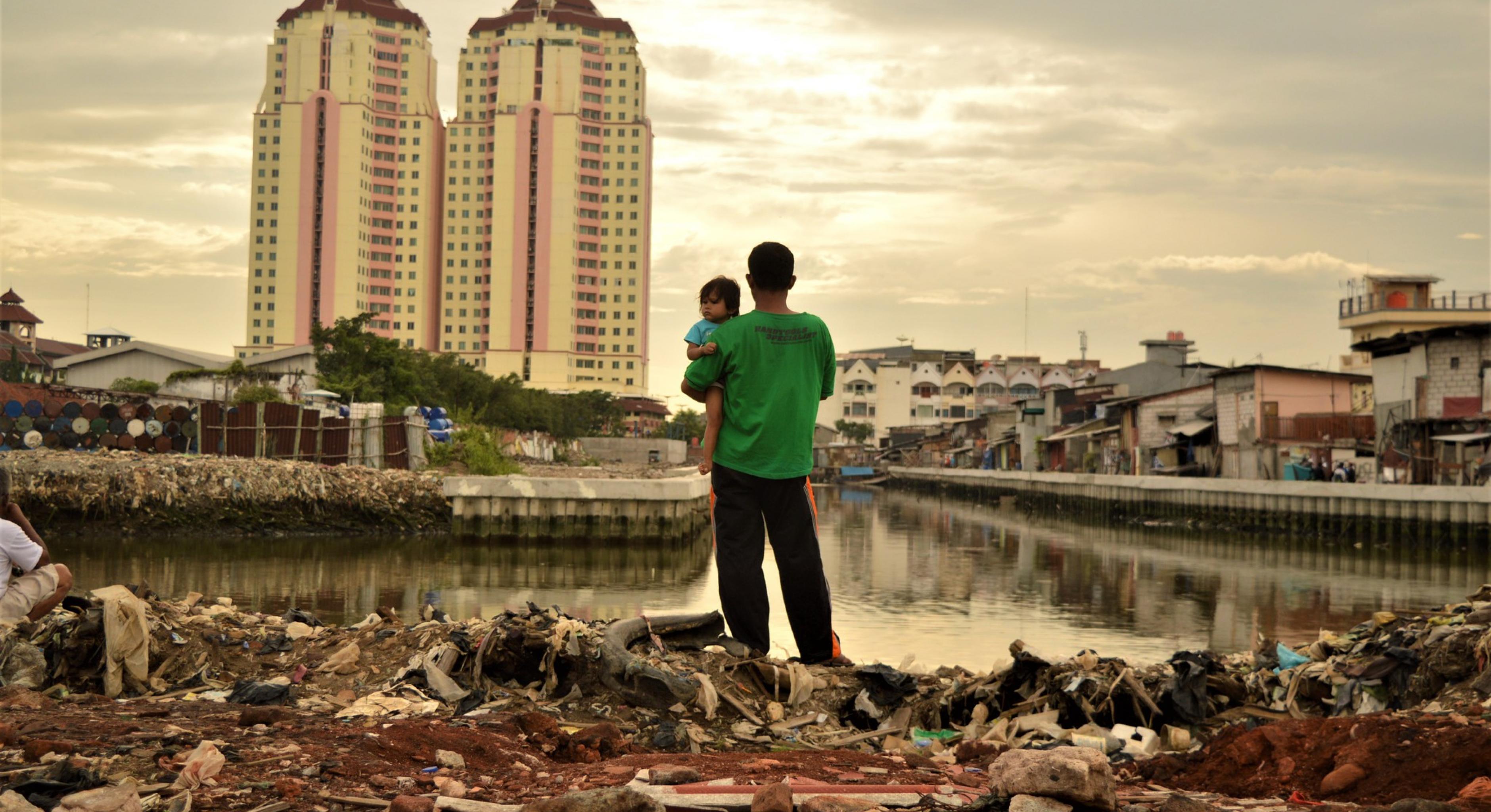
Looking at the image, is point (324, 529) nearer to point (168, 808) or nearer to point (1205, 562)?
point (1205, 562)

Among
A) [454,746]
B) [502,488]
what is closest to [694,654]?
[454,746]

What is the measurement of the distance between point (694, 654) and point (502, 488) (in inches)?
647

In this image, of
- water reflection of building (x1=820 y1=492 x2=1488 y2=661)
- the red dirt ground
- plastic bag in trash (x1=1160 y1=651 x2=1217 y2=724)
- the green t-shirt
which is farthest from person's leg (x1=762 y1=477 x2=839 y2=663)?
water reflection of building (x1=820 y1=492 x2=1488 y2=661)

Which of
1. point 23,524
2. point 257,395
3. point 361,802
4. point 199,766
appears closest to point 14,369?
point 257,395

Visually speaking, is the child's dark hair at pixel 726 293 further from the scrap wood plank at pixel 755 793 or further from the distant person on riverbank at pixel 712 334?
the scrap wood plank at pixel 755 793

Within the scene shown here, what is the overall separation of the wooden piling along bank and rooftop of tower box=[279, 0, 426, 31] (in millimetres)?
99093

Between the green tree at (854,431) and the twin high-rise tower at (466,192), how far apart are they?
27.0m

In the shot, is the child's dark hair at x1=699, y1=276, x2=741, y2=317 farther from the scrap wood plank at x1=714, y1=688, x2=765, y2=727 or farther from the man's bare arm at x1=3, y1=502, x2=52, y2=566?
the man's bare arm at x1=3, y1=502, x2=52, y2=566

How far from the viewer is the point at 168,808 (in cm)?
302

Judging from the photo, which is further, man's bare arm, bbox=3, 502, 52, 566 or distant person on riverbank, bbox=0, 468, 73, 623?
man's bare arm, bbox=3, 502, 52, 566

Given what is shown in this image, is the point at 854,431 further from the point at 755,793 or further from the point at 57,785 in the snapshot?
the point at 57,785

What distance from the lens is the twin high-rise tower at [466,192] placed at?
11656cm

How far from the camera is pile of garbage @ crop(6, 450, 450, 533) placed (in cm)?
1948

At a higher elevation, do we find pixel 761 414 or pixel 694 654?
pixel 761 414
